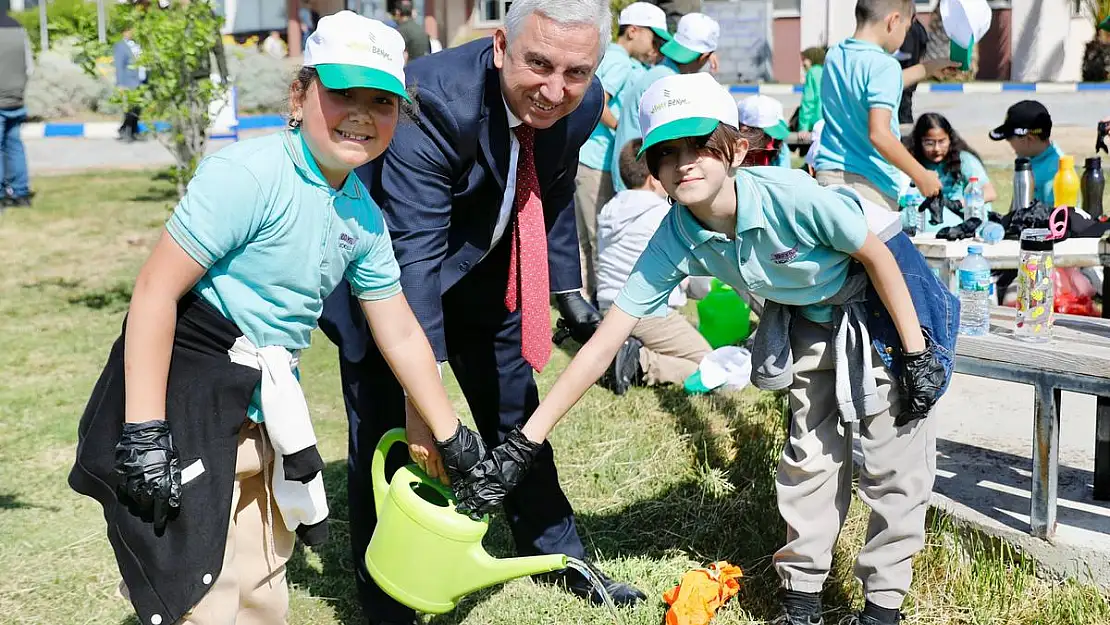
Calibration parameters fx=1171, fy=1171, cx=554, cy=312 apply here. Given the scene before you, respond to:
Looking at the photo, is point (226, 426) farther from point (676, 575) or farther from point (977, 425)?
point (977, 425)

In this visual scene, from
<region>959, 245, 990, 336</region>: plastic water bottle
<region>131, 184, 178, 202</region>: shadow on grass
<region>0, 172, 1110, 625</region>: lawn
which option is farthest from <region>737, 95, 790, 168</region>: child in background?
<region>131, 184, 178, 202</region>: shadow on grass

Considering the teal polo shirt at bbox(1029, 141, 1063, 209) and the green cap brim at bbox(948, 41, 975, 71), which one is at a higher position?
the green cap brim at bbox(948, 41, 975, 71)

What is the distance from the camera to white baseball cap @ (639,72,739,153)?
2.74 meters

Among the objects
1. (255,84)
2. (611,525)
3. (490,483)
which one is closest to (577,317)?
(611,525)

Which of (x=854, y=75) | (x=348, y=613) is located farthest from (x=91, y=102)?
(x=348, y=613)

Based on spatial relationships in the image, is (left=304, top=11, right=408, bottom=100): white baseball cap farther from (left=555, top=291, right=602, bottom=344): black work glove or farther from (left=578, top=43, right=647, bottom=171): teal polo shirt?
(left=578, top=43, right=647, bottom=171): teal polo shirt

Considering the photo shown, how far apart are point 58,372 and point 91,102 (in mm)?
16711

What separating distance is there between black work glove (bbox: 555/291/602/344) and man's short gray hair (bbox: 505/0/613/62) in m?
2.02

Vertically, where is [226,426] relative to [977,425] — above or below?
above

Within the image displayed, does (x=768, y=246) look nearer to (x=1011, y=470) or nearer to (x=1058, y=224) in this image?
(x=1011, y=470)

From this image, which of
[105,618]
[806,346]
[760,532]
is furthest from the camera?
[760,532]

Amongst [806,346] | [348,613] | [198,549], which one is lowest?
[348,613]

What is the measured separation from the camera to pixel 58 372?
237 inches

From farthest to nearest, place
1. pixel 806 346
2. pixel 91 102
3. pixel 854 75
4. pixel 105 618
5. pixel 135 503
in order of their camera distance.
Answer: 1. pixel 91 102
2. pixel 854 75
3. pixel 105 618
4. pixel 806 346
5. pixel 135 503
